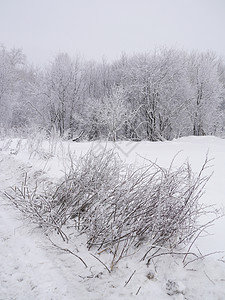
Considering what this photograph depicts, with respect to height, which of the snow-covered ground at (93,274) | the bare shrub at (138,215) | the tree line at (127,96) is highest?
the tree line at (127,96)

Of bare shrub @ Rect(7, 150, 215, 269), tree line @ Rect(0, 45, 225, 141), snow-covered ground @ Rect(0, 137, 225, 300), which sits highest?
tree line @ Rect(0, 45, 225, 141)

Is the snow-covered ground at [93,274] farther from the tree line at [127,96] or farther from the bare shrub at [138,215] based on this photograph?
the tree line at [127,96]

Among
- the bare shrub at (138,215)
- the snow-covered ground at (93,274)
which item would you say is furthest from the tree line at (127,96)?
the snow-covered ground at (93,274)

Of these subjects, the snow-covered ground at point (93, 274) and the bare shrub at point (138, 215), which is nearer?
the snow-covered ground at point (93, 274)

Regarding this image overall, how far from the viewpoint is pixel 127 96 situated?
20.4 metres

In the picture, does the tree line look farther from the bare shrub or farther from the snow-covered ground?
the snow-covered ground

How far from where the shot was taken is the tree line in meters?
18.9

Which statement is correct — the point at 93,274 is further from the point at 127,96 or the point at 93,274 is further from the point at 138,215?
the point at 127,96


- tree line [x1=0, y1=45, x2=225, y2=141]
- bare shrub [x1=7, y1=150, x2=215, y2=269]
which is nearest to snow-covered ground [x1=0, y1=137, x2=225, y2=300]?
bare shrub [x1=7, y1=150, x2=215, y2=269]

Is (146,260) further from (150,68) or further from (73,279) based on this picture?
(150,68)

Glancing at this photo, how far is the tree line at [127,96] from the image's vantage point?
1889cm

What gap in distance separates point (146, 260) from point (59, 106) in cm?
2186

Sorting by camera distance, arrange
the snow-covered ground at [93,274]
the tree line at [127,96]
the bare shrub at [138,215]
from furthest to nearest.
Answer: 1. the tree line at [127,96]
2. the bare shrub at [138,215]
3. the snow-covered ground at [93,274]

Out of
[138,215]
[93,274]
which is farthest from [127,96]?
[93,274]
